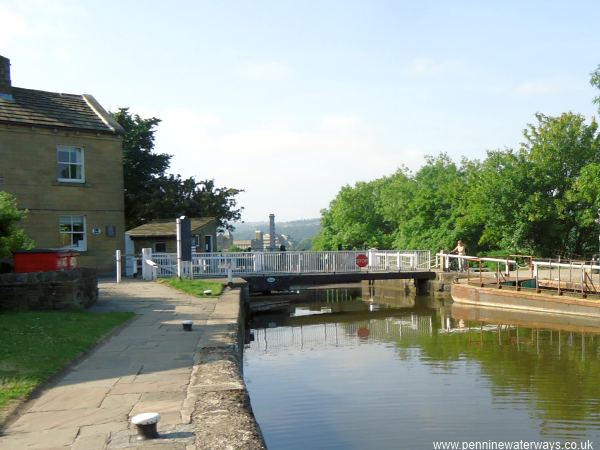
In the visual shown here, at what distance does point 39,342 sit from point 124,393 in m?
3.36

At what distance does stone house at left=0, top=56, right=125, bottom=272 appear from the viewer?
81.9ft

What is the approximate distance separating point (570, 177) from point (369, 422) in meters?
30.1

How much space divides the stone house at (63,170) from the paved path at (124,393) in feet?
46.2

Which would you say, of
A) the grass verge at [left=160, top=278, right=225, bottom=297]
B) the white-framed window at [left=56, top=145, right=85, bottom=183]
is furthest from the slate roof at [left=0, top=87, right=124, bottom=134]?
the grass verge at [left=160, top=278, right=225, bottom=297]

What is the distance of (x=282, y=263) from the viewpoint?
2816 cm

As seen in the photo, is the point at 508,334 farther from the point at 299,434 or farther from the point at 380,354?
the point at 299,434

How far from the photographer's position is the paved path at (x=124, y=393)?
5648 millimetres

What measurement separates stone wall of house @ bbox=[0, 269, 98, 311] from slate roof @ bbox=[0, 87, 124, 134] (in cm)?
1278

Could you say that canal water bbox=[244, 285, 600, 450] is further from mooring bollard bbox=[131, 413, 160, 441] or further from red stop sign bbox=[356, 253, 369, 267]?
red stop sign bbox=[356, 253, 369, 267]

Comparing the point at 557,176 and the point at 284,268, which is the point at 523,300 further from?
the point at 557,176

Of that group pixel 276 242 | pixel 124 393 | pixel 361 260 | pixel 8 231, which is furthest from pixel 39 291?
pixel 276 242

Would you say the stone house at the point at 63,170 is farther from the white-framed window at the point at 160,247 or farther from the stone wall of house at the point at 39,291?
the stone wall of house at the point at 39,291

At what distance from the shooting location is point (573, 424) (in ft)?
28.6

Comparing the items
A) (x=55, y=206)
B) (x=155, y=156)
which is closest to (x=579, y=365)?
(x=55, y=206)
